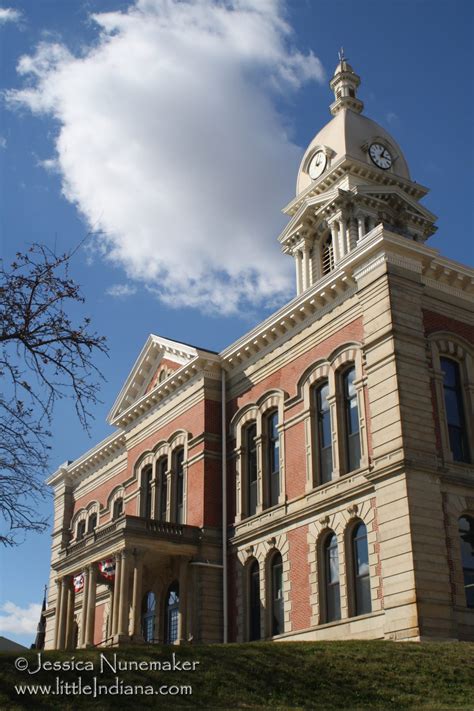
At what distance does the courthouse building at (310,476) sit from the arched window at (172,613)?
78mm

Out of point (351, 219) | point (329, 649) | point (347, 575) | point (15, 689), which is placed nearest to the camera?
point (15, 689)

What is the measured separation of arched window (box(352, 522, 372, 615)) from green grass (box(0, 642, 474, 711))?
182 inches

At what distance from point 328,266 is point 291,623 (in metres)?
24.1

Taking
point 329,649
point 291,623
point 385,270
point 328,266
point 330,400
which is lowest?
point 329,649

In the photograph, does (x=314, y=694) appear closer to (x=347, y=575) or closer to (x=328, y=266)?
(x=347, y=575)

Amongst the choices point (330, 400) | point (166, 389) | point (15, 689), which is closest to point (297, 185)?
point (166, 389)

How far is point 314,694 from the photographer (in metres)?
16.1

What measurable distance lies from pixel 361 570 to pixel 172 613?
1057cm

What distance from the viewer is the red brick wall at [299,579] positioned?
86.6ft

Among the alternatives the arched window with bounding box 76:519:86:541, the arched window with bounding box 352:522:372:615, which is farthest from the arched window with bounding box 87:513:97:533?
the arched window with bounding box 352:522:372:615

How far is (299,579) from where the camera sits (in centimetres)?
2698

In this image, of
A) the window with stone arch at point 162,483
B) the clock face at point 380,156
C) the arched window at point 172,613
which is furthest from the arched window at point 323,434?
the clock face at point 380,156

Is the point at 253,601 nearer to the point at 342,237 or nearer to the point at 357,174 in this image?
the point at 342,237

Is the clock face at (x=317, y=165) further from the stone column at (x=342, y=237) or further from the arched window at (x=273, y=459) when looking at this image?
the arched window at (x=273, y=459)
